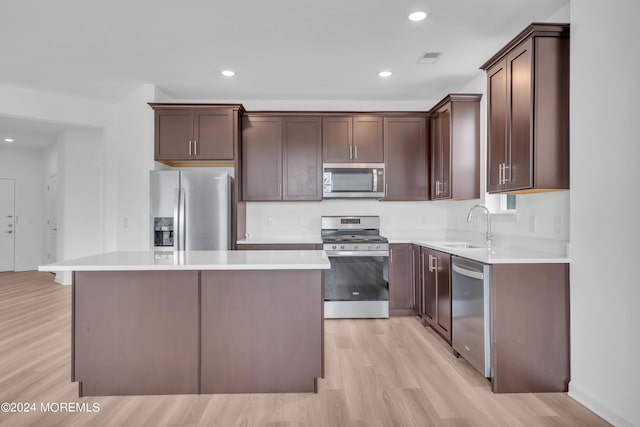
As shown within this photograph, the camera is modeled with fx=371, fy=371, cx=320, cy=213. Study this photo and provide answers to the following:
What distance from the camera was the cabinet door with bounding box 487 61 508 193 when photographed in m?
2.71

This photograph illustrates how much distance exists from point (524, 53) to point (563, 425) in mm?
2257

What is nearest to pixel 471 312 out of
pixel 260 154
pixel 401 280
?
pixel 401 280

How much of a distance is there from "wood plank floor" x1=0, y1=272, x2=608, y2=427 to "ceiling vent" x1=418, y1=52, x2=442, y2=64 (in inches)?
104

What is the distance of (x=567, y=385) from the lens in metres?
2.38

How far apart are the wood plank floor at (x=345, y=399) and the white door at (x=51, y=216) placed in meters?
4.50

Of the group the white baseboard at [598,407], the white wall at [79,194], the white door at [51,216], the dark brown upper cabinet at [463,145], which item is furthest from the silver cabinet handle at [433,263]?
the white door at [51,216]

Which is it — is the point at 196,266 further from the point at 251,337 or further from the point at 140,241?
the point at 140,241

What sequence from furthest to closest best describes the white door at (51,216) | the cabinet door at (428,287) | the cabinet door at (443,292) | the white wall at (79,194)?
the white door at (51,216), the white wall at (79,194), the cabinet door at (428,287), the cabinet door at (443,292)

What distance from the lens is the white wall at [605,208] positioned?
194 cm

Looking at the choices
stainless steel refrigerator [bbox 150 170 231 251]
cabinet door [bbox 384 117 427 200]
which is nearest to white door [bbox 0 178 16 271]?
stainless steel refrigerator [bbox 150 170 231 251]

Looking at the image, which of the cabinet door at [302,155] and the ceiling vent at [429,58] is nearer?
the ceiling vent at [429,58]

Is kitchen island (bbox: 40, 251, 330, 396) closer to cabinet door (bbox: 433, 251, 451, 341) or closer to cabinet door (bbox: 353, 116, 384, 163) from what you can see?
cabinet door (bbox: 433, 251, 451, 341)

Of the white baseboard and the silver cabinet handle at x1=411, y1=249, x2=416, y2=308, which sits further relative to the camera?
the silver cabinet handle at x1=411, y1=249, x2=416, y2=308

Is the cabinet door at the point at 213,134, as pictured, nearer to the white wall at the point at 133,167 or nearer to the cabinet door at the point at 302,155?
the white wall at the point at 133,167
